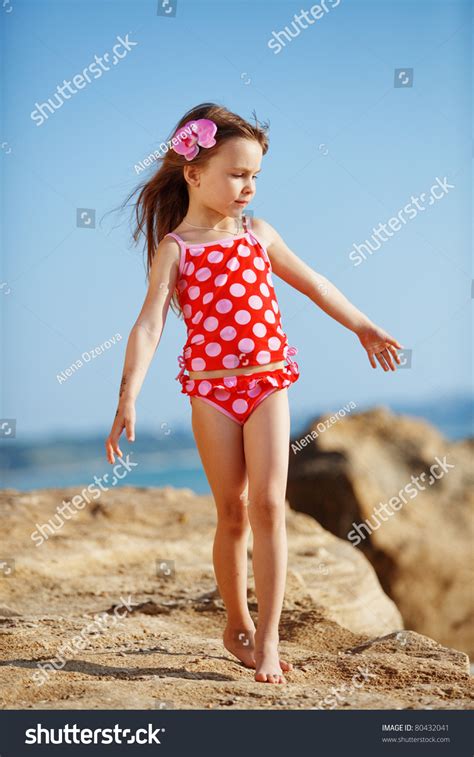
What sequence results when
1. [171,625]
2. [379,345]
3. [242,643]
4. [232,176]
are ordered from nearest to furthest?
[232,176], [242,643], [379,345], [171,625]

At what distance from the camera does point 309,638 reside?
14.5 ft

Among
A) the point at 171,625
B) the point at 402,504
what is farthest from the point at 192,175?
the point at 402,504

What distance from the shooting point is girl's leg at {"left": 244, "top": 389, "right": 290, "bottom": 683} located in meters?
3.31

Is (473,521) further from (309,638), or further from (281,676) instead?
(281,676)

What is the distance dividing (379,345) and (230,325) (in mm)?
636

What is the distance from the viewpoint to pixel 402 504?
739 cm

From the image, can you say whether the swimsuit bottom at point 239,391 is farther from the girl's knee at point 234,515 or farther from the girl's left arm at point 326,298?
the girl's left arm at point 326,298

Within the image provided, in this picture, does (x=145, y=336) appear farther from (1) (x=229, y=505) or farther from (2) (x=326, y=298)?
(2) (x=326, y=298)

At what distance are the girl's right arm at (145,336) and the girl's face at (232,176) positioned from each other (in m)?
0.22

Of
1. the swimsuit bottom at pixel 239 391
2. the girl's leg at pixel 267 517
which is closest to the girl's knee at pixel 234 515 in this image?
the girl's leg at pixel 267 517
